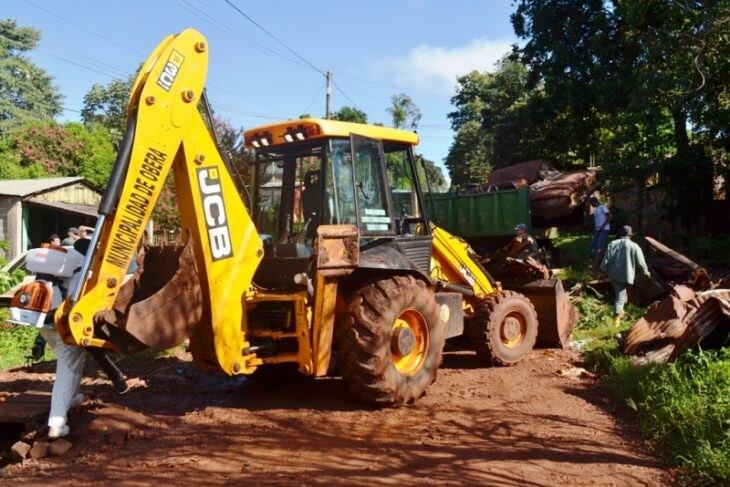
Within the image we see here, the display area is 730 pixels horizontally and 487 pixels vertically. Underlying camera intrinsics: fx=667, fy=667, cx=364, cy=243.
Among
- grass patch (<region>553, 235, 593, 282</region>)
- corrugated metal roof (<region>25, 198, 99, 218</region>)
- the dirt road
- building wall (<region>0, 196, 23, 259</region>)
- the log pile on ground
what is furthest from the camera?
corrugated metal roof (<region>25, 198, 99, 218</region>)

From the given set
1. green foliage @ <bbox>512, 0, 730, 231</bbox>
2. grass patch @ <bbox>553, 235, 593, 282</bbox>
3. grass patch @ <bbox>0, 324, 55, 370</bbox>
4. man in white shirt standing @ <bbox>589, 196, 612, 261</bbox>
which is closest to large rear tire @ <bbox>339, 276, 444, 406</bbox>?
grass patch @ <bbox>0, 324, 55, 370</bbox>

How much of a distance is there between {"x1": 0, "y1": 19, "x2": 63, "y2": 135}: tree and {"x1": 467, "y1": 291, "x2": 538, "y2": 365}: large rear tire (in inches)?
1729

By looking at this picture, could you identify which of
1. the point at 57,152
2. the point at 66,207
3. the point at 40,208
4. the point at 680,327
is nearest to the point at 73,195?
the point at 40,208

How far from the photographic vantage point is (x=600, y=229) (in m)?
14.3

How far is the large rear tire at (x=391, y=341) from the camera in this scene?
5781 mm

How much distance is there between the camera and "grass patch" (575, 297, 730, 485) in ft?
14.9

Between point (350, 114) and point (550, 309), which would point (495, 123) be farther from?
point (550, 309)

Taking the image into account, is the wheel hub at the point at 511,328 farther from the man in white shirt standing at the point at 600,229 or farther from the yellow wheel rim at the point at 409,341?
the man in white shirt standing at the point at 600,229

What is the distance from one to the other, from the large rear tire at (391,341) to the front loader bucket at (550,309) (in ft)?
9.69

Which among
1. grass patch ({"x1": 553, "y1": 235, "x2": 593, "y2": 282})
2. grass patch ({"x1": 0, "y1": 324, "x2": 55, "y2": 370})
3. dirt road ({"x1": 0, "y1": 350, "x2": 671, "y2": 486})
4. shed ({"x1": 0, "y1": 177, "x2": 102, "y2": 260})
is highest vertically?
shed ({"x1": 0, "y1": 177, "x2": 102, "y2": 260})

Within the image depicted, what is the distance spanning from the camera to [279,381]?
7250mm

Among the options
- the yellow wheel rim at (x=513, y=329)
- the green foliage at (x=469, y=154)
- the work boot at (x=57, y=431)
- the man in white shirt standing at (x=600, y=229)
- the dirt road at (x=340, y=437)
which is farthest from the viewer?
the green foliage at (x=469, y=154)

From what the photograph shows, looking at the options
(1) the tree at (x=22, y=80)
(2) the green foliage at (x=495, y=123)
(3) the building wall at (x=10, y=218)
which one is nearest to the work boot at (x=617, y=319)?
(2) the green foliage at (x=495, y=123)

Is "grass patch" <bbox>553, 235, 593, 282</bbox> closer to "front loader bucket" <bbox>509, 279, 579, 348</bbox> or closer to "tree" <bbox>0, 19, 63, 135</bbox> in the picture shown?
"front loader bucket" <bbox>509, 279, 579, 348</bbox>
